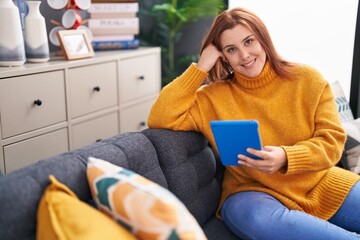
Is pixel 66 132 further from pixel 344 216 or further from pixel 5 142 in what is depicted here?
pixel 344 216

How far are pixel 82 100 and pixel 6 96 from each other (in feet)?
1.65

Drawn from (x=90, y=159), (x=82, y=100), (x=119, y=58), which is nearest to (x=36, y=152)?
(x=82, y=100)

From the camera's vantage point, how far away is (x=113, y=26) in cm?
298

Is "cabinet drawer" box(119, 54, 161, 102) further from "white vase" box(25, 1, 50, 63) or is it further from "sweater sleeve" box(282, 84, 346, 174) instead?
"sweater sleeve" box(282, 84, 346, 174)

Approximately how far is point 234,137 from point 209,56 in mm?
454

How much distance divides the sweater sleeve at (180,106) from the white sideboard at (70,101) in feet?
2.32

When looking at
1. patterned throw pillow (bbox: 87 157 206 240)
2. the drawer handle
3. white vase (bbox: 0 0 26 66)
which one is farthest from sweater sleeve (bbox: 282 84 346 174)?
white vase (bbox: 0 0 26 66)

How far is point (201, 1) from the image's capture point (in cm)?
334

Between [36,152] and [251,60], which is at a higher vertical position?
[251,60]

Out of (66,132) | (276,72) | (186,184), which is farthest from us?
(66,132)

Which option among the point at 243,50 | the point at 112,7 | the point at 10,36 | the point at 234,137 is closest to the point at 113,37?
the point at 112,7

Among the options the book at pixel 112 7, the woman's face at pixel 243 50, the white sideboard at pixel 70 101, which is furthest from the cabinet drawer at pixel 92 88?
the woman's face at pixel 243 50

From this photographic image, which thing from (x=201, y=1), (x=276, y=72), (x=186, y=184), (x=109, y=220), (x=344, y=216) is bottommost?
(x=344, y=216)

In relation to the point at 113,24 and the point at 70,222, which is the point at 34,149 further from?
the point at 70,222
